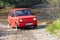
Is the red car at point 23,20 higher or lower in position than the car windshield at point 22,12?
lower

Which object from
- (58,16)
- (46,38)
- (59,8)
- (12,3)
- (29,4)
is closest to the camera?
(46,38)

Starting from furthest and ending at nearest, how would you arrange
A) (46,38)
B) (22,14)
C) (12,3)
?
(12,3), (22,14), (46,38)

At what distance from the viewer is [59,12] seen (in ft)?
60.3

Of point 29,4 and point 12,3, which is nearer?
point 12,3

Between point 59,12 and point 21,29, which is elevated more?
point 59,12

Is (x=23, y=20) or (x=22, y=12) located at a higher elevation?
(x=22, y=12)

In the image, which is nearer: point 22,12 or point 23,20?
point 23,20

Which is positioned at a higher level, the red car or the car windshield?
the car windshield

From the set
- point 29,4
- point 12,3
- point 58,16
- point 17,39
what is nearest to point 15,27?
point 58,16

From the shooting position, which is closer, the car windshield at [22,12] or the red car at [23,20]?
the red car at [23,20]

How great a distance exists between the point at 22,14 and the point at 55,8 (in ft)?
11.8

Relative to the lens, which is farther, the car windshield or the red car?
the car windshield

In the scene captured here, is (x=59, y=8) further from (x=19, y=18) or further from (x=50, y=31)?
(x=19, y=18)

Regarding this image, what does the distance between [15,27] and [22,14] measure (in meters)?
1.16
